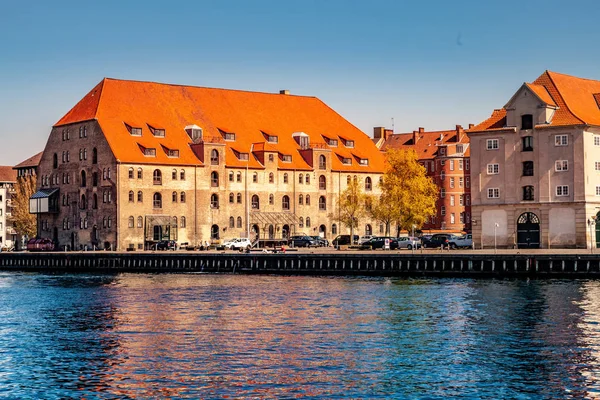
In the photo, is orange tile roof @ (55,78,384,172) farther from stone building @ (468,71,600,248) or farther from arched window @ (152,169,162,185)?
stone building @ (468,71,600,248)

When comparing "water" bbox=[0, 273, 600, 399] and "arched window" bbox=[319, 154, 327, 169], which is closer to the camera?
"water" bbox=[0, 273, 600, 399]

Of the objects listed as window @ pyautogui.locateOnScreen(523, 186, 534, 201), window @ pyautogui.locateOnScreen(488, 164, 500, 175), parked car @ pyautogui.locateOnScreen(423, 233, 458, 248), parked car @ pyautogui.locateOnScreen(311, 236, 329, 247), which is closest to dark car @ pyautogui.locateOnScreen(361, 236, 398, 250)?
parked car @ pyautogui.locateOnScreen(423, 233, 458, 248)

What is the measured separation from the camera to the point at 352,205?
162250 millimetres

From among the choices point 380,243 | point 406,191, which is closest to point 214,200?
point 406,191

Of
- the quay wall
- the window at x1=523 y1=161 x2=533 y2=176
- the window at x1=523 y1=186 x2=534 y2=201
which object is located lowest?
the quay wall

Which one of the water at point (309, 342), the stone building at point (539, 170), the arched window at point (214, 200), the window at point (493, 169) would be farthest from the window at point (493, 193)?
the arched window at point (214, 200)

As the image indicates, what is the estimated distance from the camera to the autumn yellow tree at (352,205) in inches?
6388

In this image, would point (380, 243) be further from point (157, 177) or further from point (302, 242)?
point (157, 177)

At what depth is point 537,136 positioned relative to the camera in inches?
4825

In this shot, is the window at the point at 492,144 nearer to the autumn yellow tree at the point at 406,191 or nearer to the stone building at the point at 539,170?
the stone building at the point at 539,170

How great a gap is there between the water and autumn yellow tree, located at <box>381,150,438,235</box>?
2115 inches

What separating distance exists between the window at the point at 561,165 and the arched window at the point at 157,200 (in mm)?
56274

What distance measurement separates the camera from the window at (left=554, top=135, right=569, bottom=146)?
120812 mm

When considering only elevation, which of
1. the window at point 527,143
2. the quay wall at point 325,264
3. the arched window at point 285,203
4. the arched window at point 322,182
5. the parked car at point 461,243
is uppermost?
the window at point 527,143
